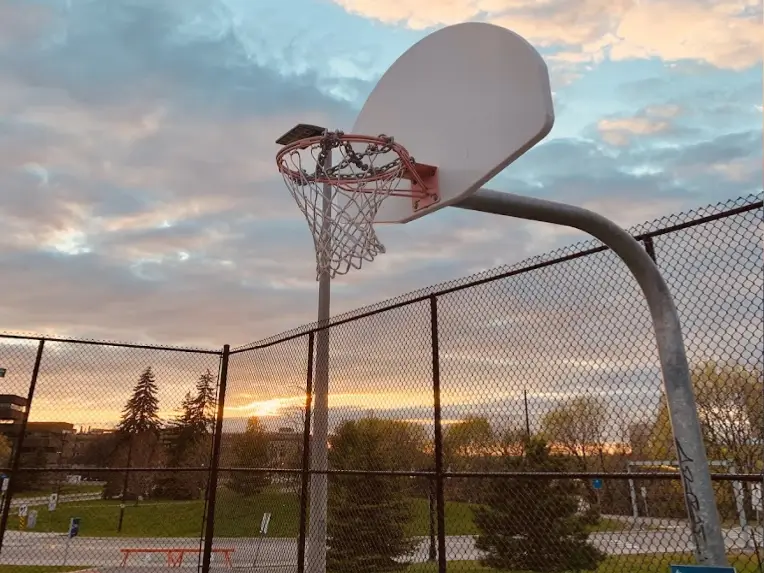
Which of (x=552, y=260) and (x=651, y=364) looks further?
(x=552, y=260)

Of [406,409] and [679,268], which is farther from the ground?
[679,268]

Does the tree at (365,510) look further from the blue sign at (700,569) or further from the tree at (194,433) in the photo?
the blue sign at (700,569)

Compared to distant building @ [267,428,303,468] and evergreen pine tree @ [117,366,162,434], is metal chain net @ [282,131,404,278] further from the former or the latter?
evergreen pine tree @ [117,366,162,434]

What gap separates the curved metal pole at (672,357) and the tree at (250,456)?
537 cm

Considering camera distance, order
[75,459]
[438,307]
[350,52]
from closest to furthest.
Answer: [438,307], [350,52], [75,459]

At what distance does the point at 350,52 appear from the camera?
5.74 meters

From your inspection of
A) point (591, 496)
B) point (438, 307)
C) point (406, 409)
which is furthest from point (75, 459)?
point (591, 496)

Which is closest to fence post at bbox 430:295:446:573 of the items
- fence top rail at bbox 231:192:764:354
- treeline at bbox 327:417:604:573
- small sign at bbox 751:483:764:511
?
treeline at bbox 327:417:604:573

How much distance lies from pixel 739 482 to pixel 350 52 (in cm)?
489

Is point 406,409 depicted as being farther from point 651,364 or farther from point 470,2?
point 470,2

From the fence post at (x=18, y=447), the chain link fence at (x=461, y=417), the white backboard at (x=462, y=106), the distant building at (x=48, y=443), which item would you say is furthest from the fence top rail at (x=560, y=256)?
the distant building at (x=48, y=443)

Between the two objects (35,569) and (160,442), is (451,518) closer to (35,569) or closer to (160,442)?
(160,442)

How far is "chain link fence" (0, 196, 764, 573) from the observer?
3.06 m

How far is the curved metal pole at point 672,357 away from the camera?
2.31m
